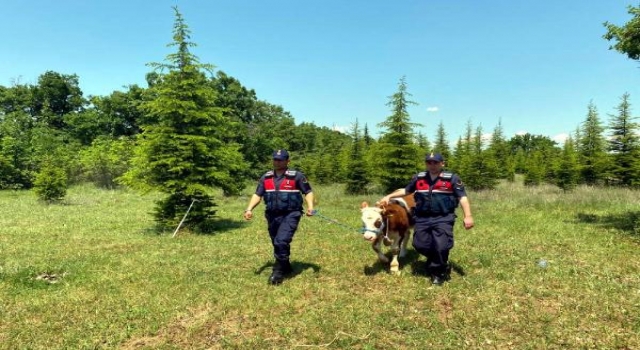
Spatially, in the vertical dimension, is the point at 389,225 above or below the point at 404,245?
above

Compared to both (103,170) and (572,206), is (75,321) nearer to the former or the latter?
(572,206)

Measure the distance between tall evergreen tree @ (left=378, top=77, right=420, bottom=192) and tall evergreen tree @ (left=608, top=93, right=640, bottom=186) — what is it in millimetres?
15391

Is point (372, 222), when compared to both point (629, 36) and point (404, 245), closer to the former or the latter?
point (404, 245)

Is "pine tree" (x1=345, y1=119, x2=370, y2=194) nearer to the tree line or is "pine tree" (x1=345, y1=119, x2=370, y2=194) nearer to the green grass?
the tree line

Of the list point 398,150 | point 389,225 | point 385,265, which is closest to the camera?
point 389,225

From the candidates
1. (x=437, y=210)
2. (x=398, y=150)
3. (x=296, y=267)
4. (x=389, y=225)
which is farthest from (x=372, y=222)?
(x=398, y=150)

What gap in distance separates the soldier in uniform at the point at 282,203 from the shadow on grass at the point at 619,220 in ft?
31.0

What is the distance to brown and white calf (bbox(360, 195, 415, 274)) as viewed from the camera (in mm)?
7262

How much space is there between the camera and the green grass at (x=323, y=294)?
18.0ft

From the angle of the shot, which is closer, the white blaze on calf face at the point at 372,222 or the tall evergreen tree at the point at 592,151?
the white blaze on calf face at the point at 372,222

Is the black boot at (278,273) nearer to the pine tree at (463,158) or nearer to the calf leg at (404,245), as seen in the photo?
the calf leg at (404,245)

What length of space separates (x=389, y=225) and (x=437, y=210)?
1.07 meters

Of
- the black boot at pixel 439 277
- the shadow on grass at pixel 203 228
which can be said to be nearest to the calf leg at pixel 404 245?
the black boot at pixel 439 277

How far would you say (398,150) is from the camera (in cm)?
2788
